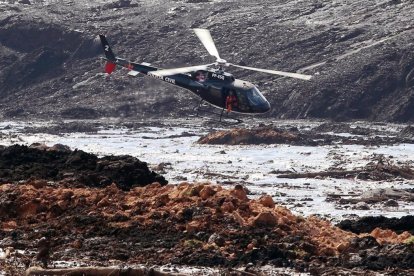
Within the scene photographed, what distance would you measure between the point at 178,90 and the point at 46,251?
66.6 m

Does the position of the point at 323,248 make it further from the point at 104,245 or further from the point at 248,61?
the point at 248,61

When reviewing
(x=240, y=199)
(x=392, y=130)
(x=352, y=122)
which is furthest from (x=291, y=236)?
(x=352, y=122)

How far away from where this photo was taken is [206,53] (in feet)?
307

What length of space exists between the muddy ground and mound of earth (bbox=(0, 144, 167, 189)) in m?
50.7

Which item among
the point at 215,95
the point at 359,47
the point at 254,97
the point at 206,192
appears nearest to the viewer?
the point at 206,192

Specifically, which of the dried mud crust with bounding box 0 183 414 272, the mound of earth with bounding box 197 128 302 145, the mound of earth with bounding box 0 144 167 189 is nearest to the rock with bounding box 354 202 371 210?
the mound of earth with bounding box 0 144 167 189

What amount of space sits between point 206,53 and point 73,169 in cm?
6037

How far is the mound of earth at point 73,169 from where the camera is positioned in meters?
32.1

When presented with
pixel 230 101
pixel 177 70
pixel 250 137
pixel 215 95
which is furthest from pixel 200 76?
pixel 250 137

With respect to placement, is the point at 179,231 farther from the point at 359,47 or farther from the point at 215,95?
the point at 359,47

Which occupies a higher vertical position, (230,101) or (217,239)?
(217,239)

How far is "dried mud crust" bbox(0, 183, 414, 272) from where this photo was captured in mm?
24156

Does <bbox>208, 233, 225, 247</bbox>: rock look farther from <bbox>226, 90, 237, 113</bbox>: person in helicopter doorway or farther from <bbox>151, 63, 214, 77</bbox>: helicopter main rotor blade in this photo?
<bbox>226, 90, 237, 113</bbox>: person in helicopter doorway

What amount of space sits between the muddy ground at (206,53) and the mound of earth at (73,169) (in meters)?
50.7
